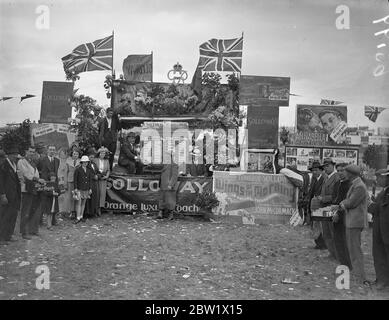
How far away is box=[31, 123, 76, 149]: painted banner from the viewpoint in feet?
26.0

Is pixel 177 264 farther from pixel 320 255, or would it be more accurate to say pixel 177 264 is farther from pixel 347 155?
pixel 347 155

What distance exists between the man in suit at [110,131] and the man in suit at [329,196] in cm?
487

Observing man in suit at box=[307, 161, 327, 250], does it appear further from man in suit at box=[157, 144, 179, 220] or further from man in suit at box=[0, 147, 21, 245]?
man in suit at box=[0, 147, 21, 245]

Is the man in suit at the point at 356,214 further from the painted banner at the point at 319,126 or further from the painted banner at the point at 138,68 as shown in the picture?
the painted banner at the point at 138,68

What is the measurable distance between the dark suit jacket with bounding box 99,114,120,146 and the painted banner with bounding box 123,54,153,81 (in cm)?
101

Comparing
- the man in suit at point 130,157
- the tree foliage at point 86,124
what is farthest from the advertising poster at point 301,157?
the tree foliage at point 86,124

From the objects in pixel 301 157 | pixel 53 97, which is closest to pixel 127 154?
pixel 53 97

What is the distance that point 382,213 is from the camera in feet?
18.3

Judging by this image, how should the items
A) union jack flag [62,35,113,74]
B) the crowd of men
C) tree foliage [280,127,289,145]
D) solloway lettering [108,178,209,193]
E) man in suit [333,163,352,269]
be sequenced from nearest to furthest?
the crowd of men, man in suit [333,163,352,269], tree foliage [280,127,289,145], union jack flag [62,35,113,74], solloway lettering [108,178,209,193]

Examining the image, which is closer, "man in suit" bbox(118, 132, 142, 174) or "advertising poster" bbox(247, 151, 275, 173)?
"advertising poster" bbox(247, 151, 275, 173)

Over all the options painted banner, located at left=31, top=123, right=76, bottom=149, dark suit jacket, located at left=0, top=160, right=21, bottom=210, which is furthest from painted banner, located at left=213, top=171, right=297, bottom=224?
dark suit jacket, located at left=0, top=160, right=21, bottom=210

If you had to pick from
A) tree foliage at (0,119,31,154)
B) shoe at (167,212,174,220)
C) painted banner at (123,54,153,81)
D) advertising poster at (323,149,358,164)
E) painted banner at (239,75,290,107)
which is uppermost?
painted banner at (123,54,153,81)
